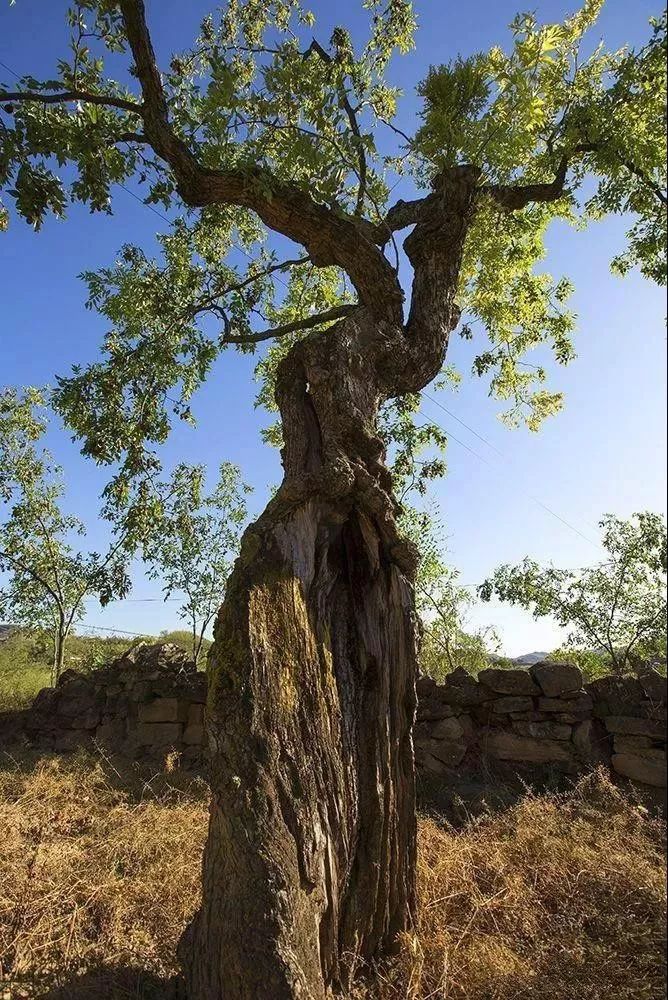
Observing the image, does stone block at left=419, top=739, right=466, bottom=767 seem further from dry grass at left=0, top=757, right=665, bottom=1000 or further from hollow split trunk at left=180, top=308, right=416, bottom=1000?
hollow split trunk at left=180, top=308, right=416, bottom=1000

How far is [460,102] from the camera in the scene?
532 centimetres

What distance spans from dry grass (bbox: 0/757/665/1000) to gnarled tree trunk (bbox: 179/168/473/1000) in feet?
1.58

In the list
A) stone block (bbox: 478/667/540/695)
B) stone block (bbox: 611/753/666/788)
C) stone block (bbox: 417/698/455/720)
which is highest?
stone block (bbox: 478/667/540/695)

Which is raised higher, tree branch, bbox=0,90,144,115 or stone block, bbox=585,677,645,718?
tree branch, bbox=0,90,144,115

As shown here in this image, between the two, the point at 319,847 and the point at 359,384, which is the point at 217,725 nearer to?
the point at 319,847

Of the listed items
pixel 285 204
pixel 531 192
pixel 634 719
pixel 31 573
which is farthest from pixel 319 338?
pixel 31 573

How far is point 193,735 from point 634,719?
19.4 feet

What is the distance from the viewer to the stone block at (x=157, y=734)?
26.8ft

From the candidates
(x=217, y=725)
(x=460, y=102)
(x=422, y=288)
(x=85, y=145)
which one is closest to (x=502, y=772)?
(x=217, y=725)

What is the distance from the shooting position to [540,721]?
7.12 metres

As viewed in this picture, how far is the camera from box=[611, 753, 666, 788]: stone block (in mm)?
6034

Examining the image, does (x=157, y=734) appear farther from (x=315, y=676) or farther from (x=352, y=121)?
(x=352, y=121)

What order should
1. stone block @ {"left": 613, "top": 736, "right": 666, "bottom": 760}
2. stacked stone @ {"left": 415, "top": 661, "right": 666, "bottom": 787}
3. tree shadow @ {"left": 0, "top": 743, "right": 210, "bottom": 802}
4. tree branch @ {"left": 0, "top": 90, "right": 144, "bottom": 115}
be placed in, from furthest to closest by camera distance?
tree shadow @ {"left": 0, "top": 743, "right": 210, "bottom": 802} → stacked stone @ {"left": 415, "top": 661, "right": 666, "bottom": 787} → stone block @ {"left": 613, "top": 736, "right": 666, "bottom": 760} → tree branch @ {"left": 0, "top": 90, "right": 144, "bottom": 115}

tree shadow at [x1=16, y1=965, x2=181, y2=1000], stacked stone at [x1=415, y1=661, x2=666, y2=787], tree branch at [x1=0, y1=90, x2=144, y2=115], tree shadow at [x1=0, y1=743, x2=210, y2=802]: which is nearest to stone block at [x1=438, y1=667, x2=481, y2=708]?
stacked stone at [x1=415, y1=661, x2=666, y2=787]
